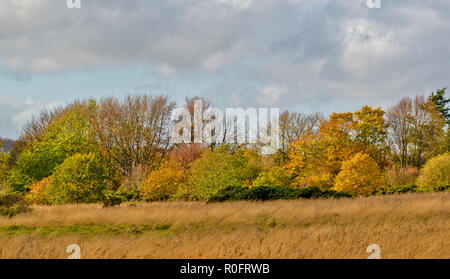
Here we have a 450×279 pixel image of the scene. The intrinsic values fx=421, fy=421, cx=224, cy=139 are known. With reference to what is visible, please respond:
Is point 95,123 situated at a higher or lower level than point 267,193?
higher

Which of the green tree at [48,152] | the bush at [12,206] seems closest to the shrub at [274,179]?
the green tree at [48,152]

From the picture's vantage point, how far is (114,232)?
43.7ft

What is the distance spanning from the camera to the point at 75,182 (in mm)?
26000

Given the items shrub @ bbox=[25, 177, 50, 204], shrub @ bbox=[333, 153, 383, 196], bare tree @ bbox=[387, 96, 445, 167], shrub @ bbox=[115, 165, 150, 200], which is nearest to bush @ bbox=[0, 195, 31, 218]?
shrub @ bbox=[25, 177, 50, 204]

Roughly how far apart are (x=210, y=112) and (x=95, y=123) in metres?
12.2

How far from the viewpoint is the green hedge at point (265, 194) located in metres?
21.3

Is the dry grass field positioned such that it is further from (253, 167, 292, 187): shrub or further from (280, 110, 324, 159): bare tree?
(280, 110, 324, 159): bare tree

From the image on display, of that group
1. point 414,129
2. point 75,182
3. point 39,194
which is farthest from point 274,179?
point 414,129

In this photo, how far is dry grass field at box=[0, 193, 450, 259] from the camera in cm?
866

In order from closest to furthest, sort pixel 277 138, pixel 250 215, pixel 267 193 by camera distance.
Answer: pixel 250 215, pixel 267 193, pixel 277 138

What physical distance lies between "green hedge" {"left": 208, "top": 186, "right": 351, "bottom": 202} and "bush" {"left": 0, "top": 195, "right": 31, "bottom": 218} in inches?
343
